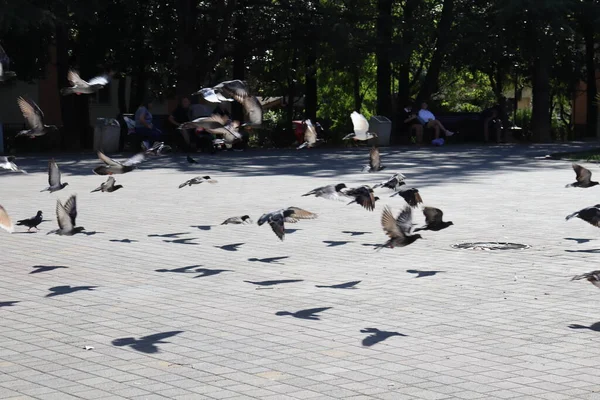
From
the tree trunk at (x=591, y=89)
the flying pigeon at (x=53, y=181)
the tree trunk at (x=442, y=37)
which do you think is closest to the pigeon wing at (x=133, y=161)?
the flying pigeon at (x=53, y=181)

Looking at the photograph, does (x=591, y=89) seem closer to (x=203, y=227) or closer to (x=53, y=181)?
(x=203, y=227)

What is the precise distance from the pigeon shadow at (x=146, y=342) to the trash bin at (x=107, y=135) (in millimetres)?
23301

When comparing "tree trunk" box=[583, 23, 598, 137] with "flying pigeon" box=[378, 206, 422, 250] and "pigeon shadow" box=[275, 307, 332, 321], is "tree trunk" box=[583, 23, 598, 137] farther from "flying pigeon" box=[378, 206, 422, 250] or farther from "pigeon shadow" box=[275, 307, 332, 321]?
"pigeon shadow" box=[275, 307, 332, 321]

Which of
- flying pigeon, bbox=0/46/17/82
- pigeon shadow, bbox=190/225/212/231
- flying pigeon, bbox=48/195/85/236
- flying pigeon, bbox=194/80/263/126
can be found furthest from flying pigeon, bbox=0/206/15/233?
pigeon shadow, bbox=190/225/212/231

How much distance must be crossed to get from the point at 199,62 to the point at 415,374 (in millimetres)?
27665

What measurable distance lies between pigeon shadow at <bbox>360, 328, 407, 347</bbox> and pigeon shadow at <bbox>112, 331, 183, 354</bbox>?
1237 mm

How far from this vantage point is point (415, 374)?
5.78 meters

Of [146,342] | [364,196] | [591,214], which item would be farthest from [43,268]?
[591,214]

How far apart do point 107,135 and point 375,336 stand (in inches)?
937

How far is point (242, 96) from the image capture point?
34.5 feet

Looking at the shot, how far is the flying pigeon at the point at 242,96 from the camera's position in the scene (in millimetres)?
10406

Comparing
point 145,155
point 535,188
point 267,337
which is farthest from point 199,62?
point 267,337

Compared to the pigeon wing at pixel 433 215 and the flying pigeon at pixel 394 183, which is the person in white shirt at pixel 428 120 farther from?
the pigeon wing at pixel 433 215

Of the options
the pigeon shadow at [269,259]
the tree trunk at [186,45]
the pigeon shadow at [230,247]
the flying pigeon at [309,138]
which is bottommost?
the pigeon shadow at [269,259]
